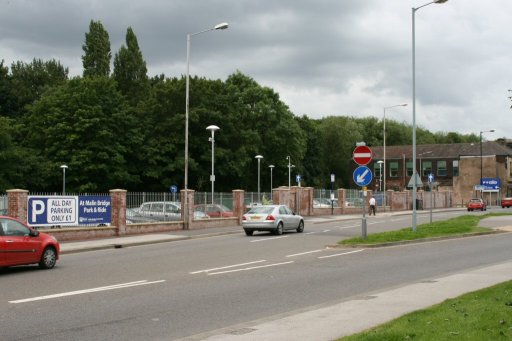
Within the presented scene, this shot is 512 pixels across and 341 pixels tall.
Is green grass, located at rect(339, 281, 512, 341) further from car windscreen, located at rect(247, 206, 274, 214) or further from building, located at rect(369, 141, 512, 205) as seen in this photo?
building, located at rect(369, 141, 512, 205)

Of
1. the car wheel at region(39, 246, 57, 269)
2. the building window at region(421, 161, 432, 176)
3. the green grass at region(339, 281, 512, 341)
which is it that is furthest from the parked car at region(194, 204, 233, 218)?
the building window at region(421, 161, 432, 176)

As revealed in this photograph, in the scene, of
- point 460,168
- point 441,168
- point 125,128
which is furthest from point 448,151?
point 125,128

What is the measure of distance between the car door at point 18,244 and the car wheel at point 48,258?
26 centimetres

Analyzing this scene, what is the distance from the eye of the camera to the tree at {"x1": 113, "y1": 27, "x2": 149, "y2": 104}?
274 ft

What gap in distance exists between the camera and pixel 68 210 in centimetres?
2711

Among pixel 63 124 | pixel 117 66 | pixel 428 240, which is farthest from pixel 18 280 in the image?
pixel 117 66

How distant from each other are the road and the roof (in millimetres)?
84862

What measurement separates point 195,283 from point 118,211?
54.3 ft

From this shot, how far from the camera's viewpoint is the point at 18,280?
14.6m

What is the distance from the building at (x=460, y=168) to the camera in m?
101

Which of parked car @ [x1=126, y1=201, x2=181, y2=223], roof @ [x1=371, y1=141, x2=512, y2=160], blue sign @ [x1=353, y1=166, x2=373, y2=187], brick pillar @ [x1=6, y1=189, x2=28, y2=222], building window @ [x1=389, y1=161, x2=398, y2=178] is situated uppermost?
roof @ [x1=371, y1=141, x2=512, y2=160]

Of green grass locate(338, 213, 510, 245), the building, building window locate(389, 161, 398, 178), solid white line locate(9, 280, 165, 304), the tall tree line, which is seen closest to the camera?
solid white line locate(9, 280, 165, 304)

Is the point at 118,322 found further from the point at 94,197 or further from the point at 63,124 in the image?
the point at 63,124

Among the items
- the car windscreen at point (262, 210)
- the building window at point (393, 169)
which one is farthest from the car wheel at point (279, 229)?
the building window at point (393, 169)
